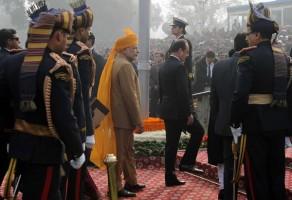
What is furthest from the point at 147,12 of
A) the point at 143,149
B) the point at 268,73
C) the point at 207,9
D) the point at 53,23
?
the point at 207,9

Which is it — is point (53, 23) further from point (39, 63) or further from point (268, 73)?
point (268, 73)

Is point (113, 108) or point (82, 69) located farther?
point (113, 108)

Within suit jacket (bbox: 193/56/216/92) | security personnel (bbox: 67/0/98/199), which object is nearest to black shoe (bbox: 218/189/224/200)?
security personnel (bbox: 67/0/98/199)

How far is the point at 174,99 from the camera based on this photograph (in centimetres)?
733

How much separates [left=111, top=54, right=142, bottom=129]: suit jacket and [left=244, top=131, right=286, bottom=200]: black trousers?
186cm

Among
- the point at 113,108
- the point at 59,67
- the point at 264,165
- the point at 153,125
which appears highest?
the point at 59,67

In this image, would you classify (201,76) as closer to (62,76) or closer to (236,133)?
(236,133)

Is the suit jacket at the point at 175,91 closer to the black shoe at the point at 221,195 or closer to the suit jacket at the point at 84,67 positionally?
the black shoe at the point at 221,195

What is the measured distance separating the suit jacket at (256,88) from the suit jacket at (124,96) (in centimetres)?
180

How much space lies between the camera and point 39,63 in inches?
159

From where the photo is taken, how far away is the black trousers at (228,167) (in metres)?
5.90

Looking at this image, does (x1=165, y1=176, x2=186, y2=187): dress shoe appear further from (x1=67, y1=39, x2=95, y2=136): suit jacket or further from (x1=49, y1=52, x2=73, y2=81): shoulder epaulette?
(x1=49, y1=52, x2=73, y2=81): shoulder epaulette

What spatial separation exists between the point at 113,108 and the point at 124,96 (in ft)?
0.66

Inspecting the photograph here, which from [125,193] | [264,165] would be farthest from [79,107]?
[125,193]
